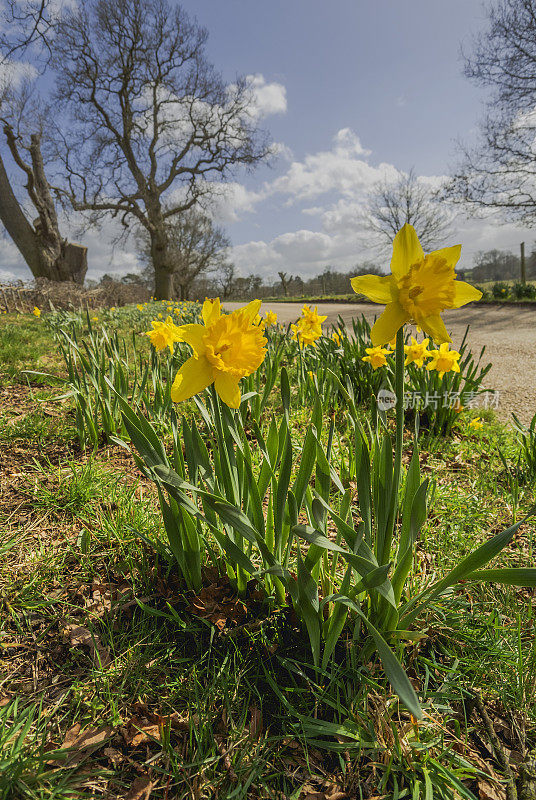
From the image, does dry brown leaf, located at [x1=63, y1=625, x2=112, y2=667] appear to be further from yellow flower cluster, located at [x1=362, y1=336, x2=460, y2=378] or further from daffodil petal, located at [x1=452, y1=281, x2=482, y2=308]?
yellow flower cluster, located at [x1=362, y1=336, x2=460, y2=378]

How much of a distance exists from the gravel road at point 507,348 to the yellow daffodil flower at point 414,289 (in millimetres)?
2701

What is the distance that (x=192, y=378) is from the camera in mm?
948

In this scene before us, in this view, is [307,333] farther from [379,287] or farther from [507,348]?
[507,348]

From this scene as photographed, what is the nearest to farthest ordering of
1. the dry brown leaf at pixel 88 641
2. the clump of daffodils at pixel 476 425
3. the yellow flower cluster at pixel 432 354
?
the dry brown leaf at pixel 88 641, the yellow flower cluster at pixel 432 354, the clump of daffodils at pixel 476 425

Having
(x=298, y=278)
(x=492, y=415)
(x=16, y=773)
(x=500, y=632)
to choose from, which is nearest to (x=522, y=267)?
(x=492, y=415)

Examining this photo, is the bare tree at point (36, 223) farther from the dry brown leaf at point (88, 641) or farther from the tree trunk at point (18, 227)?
the dry brown leaf at point (88, 641)

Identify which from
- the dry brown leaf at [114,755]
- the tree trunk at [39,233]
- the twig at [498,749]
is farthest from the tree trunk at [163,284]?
the twig at [498,749]

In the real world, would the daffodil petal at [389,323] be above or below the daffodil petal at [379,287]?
below

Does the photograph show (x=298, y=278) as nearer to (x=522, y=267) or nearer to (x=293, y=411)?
(x=522, y=267)

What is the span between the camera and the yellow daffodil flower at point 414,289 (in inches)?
31.5

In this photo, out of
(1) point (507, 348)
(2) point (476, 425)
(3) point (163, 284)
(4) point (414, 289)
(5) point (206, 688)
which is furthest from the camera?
(3) point (163, 284)

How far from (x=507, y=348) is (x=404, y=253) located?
5.99 m

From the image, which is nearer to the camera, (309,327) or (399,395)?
(399,395)

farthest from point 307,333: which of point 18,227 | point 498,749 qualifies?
point 18,227
